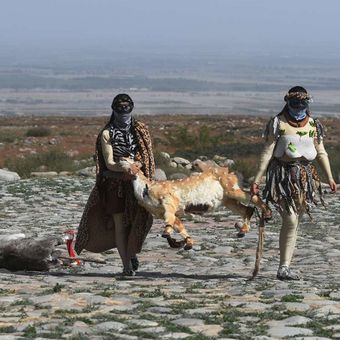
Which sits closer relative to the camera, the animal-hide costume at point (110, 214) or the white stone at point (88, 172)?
the animal-hide costume at point (110, 214)

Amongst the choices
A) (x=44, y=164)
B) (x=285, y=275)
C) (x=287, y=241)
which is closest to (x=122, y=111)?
(x=287, y=241)

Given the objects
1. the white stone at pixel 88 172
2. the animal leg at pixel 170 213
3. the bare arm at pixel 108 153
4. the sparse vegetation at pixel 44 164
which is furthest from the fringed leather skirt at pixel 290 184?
the sparse vegetation at pixel 44 164

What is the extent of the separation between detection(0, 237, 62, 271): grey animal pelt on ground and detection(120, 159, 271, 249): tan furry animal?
1555mm

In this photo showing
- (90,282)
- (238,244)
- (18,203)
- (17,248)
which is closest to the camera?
(90,282)

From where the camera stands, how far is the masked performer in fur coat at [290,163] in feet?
34.5

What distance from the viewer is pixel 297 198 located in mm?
10625

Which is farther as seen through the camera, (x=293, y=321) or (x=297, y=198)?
(x=297, y=198)

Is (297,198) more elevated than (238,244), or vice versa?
(297,198)

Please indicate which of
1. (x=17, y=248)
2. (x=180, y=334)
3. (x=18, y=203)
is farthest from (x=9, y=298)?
(x=18, y=203)

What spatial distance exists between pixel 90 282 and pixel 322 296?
242cm

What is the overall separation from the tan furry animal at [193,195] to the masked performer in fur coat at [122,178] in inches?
8.6

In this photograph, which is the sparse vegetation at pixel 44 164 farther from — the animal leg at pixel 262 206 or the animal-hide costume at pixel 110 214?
the animal leg at pixel 262 206

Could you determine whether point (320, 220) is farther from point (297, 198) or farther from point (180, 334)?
point (180, 334)

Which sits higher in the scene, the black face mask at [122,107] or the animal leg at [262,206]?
the black face mask at [122,107]
